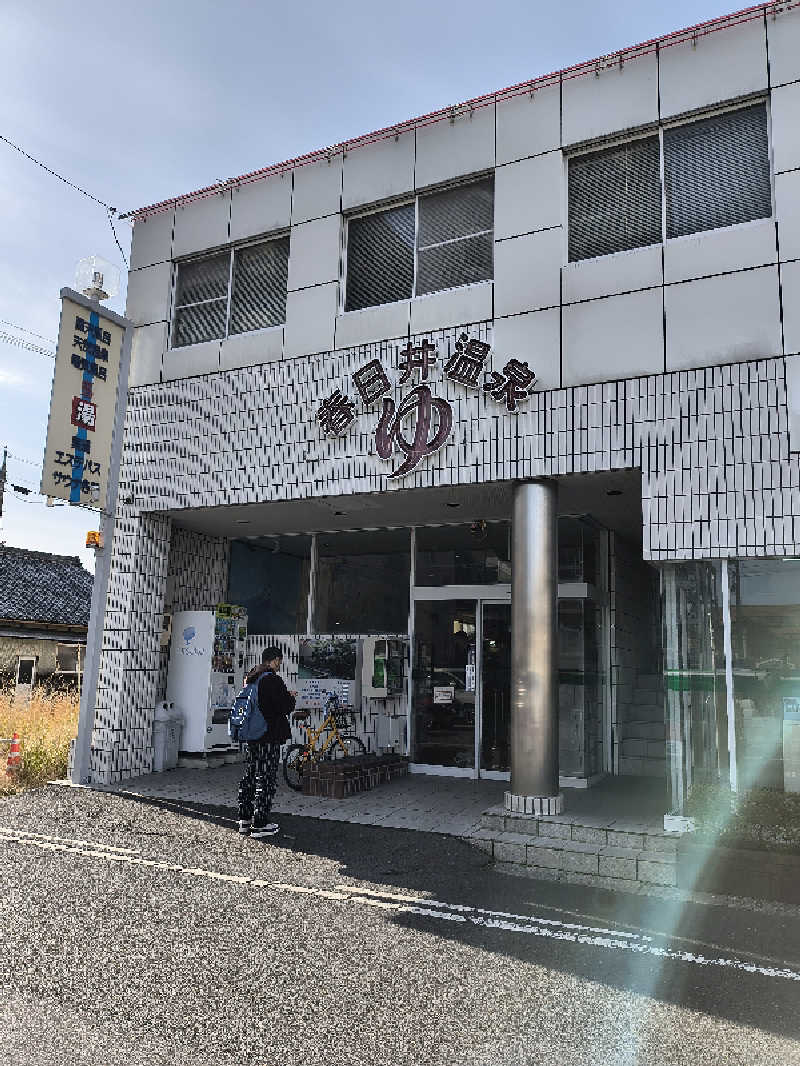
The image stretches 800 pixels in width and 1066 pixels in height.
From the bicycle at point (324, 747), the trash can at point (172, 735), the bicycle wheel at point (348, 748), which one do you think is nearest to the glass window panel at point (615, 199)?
the bicycle at point (324, 747)

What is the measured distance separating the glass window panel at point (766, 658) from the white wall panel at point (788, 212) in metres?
2.94

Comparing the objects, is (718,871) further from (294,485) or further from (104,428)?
(104,428)

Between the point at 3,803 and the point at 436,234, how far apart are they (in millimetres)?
8499

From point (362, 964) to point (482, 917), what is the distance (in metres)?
1.27

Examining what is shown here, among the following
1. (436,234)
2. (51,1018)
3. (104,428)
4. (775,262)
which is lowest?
(51,1018)

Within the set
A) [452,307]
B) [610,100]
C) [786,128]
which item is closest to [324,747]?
[452,307]

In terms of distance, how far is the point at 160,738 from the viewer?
36.9ft

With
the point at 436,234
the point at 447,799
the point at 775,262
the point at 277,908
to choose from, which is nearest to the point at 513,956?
the point at 277,908

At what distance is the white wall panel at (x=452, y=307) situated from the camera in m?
8.95

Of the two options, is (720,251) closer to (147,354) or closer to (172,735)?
(147,354)

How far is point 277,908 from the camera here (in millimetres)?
5715

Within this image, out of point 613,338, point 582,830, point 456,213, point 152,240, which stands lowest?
point 582,830

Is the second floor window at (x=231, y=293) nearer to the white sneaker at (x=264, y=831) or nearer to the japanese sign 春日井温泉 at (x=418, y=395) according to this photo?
the japanese sign 春日井温泉 at (x=418, y=395)

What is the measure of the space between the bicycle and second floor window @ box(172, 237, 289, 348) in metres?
5.44
